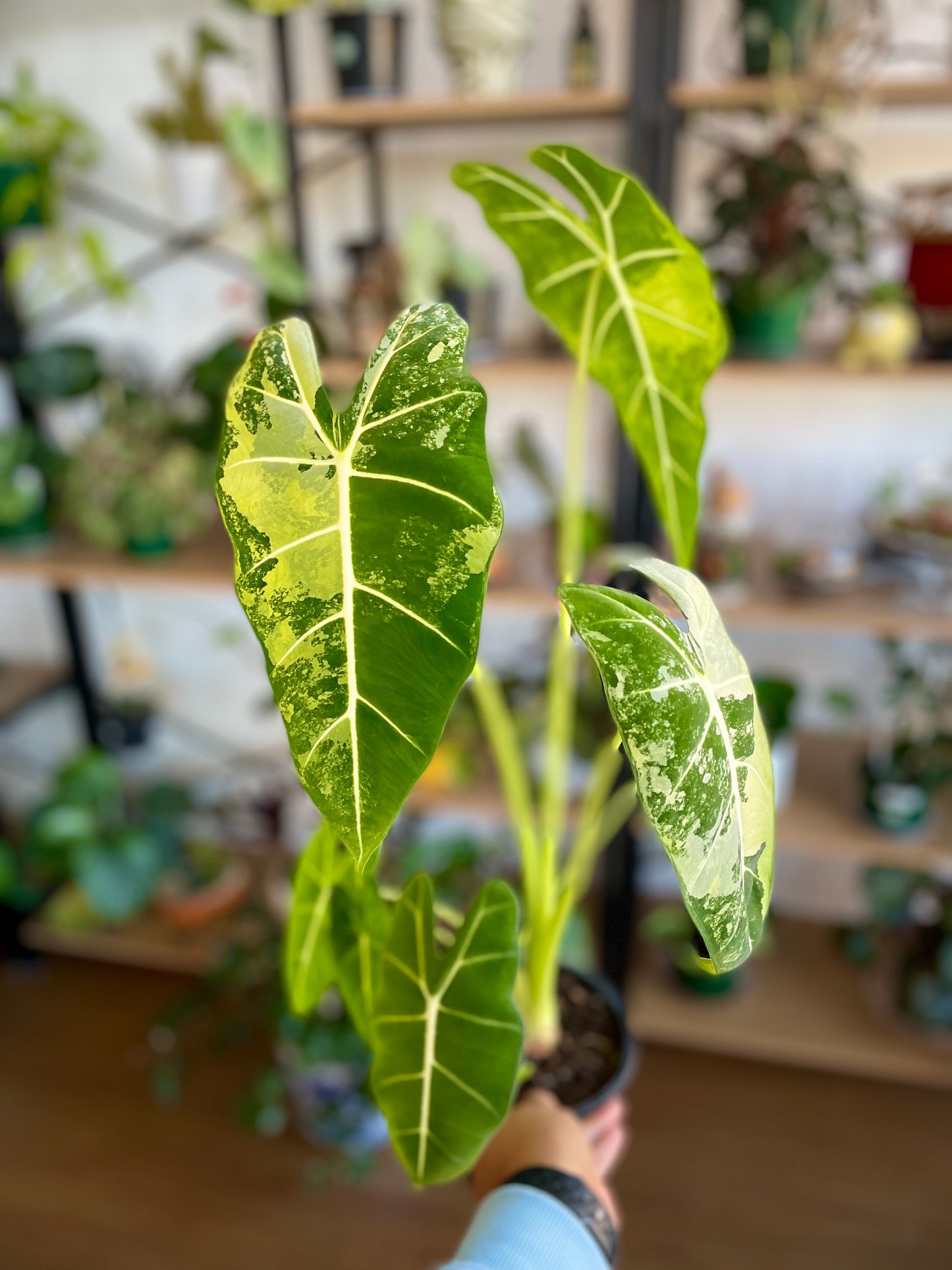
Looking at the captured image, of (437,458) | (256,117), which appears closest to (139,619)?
(256,117)

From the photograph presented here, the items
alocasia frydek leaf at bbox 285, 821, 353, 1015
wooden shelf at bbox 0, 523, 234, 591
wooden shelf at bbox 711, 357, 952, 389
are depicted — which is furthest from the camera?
wooden shelf at bbox 0, 523, 234, 591

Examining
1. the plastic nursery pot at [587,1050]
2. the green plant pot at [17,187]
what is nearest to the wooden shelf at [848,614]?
the plastic nursery pot at [587,1050]

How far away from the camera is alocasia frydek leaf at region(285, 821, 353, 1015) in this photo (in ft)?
2.48

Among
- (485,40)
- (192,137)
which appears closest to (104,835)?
(192,137)

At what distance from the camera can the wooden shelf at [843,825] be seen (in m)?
1.55

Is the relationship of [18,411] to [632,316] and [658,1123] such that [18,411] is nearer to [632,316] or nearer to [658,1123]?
[632,316]

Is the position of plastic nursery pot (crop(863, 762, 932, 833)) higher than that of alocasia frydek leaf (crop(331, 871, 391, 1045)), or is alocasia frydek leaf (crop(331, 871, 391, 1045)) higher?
alocasia frydek leaf (crop(331, 871, 391, 1045))

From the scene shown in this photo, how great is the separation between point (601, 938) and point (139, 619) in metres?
1.29

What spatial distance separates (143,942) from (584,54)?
1.89m

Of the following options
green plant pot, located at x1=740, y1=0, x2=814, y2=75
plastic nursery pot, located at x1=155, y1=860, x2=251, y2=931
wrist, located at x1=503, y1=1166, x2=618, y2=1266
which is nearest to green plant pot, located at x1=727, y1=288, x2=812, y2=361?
green plant pot, located at x1=740, y1=0, x2=814, y2=75

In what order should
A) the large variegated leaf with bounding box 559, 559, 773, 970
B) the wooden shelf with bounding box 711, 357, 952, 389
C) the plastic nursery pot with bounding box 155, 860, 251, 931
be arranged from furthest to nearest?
the plastic nursery pot with bounding box 155, 860, 251, 931
the wooden shelf with bounding box 711, 357, 952, 389
the large variegated leaf with bounding box 559, 559, 773, 970

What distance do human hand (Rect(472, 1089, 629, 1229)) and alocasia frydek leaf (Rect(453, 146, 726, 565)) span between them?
0.51 m

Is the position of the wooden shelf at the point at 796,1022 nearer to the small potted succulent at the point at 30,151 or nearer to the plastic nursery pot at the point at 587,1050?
the plastic nursery pot at the point at 587,1050

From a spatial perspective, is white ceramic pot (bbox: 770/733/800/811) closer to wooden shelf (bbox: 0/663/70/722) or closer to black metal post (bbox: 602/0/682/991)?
black metal post (bbox: 602/0/682/991)
